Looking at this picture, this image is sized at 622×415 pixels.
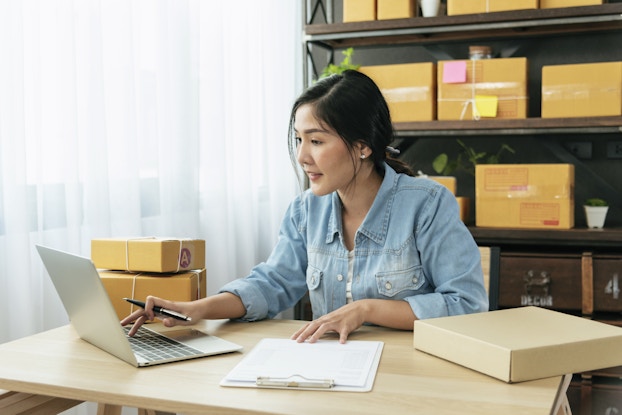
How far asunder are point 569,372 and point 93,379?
2.41 feet

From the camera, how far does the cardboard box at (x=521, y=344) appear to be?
1111mm

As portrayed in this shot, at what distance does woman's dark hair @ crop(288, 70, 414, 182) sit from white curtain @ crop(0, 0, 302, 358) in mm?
765

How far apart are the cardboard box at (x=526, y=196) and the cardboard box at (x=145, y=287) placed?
167 cm

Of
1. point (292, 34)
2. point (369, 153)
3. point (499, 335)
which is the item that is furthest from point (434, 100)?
point (499, 335)

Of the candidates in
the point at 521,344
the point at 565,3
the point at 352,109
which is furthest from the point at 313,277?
the point at 565,3

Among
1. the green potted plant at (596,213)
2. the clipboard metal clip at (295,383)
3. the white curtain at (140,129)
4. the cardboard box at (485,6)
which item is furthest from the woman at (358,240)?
the green potted plant at (596,213)

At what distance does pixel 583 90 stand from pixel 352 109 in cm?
149

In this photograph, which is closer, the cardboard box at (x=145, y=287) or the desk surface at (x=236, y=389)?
the desk surface at (x=236, y=389)

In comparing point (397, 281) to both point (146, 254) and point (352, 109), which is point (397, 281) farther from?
point (146, 254)

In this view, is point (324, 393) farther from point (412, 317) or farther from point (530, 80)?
point (530, 80)

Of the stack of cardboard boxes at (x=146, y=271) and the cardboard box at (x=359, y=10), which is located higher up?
the cardboard box at (x=359, y=10)

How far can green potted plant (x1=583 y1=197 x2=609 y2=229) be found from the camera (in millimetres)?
2930

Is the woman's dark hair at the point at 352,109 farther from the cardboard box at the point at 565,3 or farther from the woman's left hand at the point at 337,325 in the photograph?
the cardboard box at the point at 565,3

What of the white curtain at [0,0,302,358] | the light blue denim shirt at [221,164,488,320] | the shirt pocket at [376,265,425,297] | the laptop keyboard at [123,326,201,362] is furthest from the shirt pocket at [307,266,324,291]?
the white curtain at [0,0,302,358]
